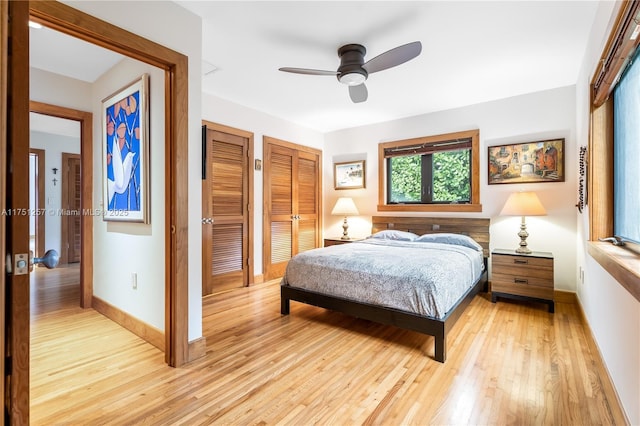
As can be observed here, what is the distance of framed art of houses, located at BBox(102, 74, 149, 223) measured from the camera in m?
2.39

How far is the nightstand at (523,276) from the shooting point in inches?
125

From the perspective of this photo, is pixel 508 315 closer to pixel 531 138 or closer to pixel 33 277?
pixel 531 138

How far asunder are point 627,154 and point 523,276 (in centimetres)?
177

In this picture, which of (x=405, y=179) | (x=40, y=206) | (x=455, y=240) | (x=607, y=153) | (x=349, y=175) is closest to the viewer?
(x=607, y=153)

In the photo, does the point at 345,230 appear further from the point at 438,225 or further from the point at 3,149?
the point at 3,149

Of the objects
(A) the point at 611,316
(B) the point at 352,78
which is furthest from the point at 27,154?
(A) the point at 611,316

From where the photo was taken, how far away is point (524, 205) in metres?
3.35

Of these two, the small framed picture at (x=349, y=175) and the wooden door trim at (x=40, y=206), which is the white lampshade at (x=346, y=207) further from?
the wooden door trim at (x=40, y=206)

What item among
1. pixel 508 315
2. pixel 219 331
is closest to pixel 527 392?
pixel 508 315

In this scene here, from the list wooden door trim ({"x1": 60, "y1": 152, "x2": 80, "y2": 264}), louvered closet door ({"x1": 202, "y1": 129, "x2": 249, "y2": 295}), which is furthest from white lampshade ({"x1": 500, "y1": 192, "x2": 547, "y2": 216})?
wooden door trim ({"x1": 60, "y1": 152, "x2": 80, "y2": 264})

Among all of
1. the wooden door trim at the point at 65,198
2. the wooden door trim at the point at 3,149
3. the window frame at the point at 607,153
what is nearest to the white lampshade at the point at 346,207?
the window frame at the point at 607,153

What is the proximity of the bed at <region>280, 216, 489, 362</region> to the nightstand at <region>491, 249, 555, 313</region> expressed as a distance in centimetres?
21

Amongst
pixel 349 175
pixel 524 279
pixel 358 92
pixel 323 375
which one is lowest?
pixel 323 375

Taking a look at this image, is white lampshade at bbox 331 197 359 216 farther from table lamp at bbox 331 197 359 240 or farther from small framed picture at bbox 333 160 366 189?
small framed picture at bbox 333 160 366 189
